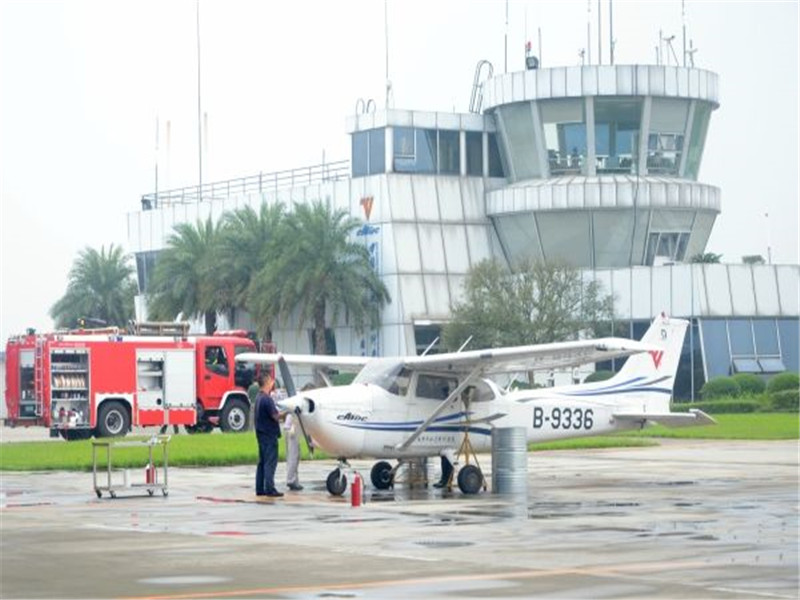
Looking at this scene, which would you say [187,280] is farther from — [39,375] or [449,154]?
[39,375]

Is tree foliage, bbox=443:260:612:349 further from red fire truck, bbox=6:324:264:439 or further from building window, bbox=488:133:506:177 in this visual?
red fire truck, bbox=6:324:264:439

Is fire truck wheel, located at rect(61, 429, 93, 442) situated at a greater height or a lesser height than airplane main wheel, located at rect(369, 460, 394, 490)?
greater

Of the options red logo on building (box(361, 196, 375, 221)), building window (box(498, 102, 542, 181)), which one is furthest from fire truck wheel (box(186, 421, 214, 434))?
building window (box(498, 102, 542, 181))

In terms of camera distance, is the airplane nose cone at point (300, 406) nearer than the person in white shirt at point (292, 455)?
Yes

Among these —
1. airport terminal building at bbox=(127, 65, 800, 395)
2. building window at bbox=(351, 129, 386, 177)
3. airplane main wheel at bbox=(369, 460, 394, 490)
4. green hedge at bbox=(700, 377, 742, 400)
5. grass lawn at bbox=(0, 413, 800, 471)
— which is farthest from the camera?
Result: building window at bbox=(351, 129, 386, 177)

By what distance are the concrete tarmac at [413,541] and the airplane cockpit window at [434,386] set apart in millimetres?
1514

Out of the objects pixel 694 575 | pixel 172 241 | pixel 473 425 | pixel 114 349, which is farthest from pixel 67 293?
pixel 694 575

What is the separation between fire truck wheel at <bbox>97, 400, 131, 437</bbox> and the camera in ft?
149

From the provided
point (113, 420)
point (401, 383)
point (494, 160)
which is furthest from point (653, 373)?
point (494, 160)

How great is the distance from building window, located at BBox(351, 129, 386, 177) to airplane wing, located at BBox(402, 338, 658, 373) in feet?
147

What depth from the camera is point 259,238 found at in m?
70.5

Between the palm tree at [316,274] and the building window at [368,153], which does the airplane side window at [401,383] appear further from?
the building window at [368,153]

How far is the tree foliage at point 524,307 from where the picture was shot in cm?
6144

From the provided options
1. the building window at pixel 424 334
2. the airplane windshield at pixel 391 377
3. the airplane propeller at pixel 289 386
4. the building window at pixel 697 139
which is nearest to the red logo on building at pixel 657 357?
the airplane windshield at pixel 391 377
